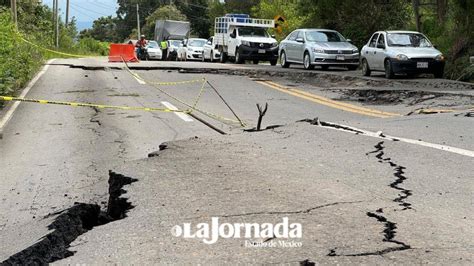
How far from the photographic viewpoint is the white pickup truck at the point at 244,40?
3190 centimetres

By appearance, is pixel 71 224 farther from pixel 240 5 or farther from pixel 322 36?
pixel 240 5

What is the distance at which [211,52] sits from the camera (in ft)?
127

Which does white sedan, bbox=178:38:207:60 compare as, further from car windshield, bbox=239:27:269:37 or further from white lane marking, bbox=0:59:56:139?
white lane marking, bbox=0:59:56:139

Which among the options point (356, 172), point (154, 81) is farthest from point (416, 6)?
point (356, 172)

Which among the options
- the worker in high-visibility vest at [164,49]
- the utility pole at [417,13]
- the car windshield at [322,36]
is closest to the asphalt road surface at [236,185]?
the car windshield at [322,36]

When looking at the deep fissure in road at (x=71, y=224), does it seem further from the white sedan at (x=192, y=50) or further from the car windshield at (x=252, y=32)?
the white sedan at (x=192, y=50)

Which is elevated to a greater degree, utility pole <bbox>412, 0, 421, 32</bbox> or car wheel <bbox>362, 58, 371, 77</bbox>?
utility pole <bbox>412, 0, 421, 32</bbox>

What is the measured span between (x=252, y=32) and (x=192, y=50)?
8.24 meters

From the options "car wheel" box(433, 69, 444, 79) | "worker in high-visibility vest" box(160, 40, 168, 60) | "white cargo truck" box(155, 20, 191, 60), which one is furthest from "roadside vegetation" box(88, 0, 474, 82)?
"worker in high-visibility vest" box(160, 40, 168, 60)

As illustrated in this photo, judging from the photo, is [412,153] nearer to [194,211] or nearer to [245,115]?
[194,211]

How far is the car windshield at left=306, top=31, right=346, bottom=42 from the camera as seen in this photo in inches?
973

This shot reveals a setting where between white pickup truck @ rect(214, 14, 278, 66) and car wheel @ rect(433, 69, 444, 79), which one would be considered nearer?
car wheel @ rect(433, 69, 444, 79)

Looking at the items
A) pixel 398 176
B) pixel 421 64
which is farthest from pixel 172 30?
pixel 398 176

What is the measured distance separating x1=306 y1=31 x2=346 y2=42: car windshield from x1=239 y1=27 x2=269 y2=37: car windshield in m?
8.78
